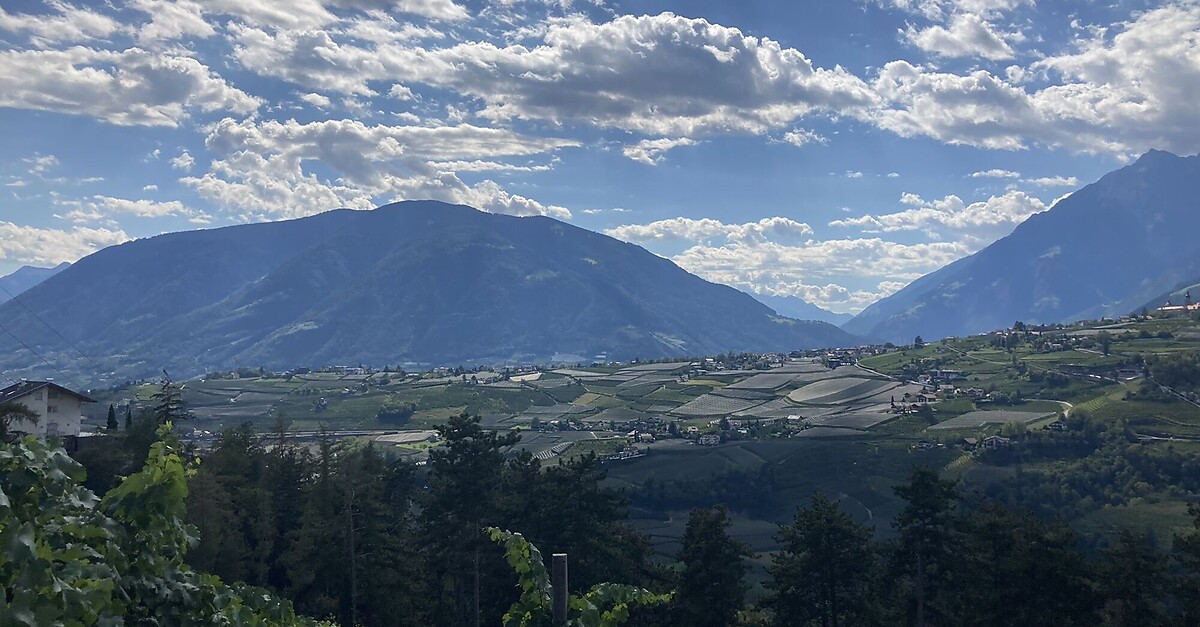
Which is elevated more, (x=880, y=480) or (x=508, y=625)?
(x=508, y=625)

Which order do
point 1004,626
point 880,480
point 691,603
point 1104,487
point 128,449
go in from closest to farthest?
1. point 1004,626
2. point 691,603
3. point 128,449
4. point 1104,487
5. point 880,480

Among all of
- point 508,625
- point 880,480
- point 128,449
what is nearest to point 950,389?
point 880,480

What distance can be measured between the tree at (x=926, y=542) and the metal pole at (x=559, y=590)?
3551 cm

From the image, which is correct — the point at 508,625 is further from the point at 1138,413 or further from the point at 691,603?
the point at 1138,413

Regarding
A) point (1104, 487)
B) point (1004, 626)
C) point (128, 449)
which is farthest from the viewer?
point (1104, 487)

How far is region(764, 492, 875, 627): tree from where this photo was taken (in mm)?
42938

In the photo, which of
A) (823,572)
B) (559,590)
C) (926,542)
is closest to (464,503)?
(823,572)

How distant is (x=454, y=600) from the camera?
56000 mm

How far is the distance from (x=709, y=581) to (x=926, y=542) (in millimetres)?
10707

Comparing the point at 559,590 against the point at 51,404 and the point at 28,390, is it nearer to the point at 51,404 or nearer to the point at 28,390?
the point at 28,390

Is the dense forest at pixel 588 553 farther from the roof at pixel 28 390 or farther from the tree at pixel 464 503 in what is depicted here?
the roof at pixel 28 390

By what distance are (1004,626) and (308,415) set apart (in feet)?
594

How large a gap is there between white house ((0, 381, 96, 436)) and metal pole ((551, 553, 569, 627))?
247 feet

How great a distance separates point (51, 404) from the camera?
75.4 metres
